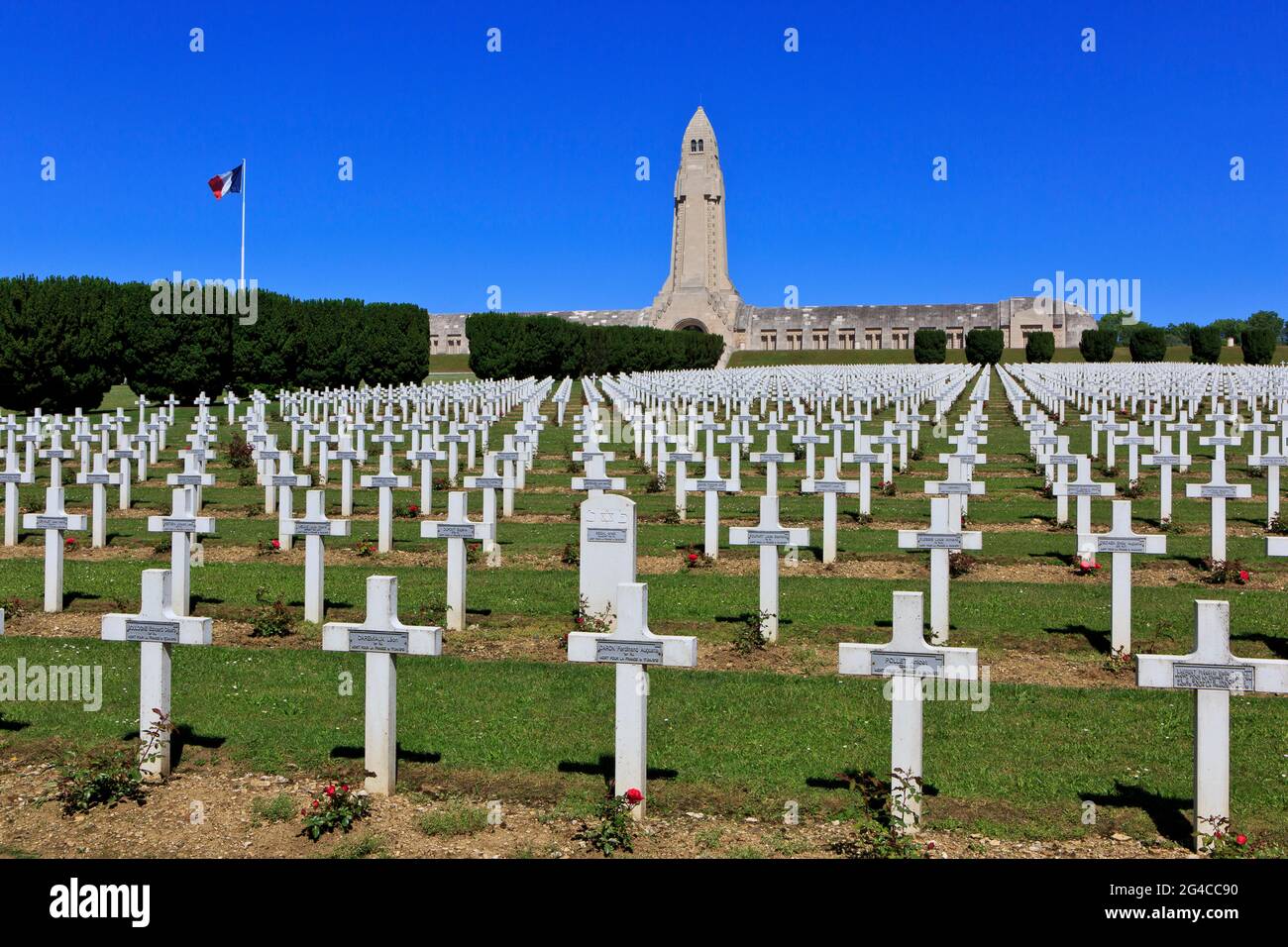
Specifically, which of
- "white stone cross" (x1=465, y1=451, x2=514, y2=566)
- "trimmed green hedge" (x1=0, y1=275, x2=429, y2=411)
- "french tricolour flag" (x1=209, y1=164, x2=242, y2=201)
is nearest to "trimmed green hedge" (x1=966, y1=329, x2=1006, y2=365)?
"trimmed green hedge" (x1=0, y1=275, x2=429, y2=411)

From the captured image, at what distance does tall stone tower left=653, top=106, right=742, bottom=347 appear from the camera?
89.1 meters

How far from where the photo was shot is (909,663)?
16.0 feet

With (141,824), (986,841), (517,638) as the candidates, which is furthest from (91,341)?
(986,841)

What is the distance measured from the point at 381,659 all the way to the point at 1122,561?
16.6 feet

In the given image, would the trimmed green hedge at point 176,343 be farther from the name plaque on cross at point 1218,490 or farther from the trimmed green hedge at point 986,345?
the trimmed green hedge at point 986,345

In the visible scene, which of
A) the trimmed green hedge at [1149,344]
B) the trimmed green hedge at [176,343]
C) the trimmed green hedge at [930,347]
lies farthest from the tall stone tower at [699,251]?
the trimmed green hedge at [176,343]

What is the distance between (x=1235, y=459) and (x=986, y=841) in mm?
17353

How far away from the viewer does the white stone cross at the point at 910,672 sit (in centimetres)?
480

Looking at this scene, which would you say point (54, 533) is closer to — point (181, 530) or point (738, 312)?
point (181, 530)

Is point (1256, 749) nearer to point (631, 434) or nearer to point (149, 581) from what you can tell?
point (149, 581)

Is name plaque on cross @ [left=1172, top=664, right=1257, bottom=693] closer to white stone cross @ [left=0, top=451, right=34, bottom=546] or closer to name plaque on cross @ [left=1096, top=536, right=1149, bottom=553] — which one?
name plaque on cross @ [left=1096, top=536, right=1149, bottom=553]

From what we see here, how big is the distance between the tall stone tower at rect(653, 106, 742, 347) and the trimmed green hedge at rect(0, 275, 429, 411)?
46.4 m

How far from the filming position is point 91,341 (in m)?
30.5

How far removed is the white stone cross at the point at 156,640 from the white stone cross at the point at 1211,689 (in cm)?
437
